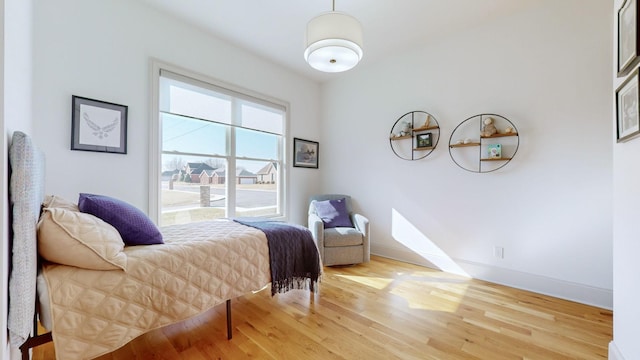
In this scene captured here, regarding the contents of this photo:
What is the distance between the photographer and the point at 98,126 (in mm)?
2148

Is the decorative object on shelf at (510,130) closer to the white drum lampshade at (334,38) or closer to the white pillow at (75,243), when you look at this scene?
the white drum lampshade at (334,38)

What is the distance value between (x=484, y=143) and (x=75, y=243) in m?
3.36

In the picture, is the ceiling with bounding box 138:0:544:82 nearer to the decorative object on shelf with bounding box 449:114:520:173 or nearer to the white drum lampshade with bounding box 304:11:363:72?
the white drum lampshade with bounding box 304:11:363:72

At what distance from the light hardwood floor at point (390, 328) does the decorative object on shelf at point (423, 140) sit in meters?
1.61

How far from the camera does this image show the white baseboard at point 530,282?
2.16 m

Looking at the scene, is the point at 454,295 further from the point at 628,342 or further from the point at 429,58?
the point at 429,58

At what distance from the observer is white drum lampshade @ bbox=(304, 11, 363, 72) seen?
5.61 ft

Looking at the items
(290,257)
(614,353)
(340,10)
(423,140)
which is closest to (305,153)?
(423,140)

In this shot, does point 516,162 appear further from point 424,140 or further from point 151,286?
point 151,286

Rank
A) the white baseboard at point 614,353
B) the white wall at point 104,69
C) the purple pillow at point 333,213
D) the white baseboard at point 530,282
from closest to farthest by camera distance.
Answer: the white baseboard at point 614,353 < the white wall at point 104,69 < the white baseboard at point 530,282 < the purple pillow at point 333,213

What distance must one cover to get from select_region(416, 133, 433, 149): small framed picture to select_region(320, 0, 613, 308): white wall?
0.14m

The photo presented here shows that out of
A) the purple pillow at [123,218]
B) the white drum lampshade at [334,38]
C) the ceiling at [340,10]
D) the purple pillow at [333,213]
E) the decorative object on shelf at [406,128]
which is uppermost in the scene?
the ceiling at [340,10]

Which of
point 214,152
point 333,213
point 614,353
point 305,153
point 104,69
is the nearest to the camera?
point 614,353

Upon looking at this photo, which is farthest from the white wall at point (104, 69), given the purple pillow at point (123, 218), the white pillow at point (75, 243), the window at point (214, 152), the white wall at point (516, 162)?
the white wall at point (516, 162)
